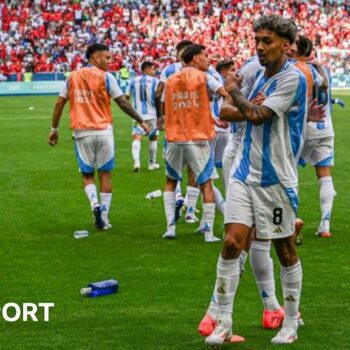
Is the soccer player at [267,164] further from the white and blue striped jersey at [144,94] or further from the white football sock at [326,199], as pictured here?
the white and blue striped jersey at [144,94]

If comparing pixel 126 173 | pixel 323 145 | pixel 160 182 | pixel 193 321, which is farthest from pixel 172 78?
pixel 126 173

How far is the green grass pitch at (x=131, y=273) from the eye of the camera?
23.3ft

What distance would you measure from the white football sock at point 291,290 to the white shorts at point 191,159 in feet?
15.3

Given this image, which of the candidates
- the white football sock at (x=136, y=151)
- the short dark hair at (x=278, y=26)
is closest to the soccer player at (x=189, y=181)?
the short dark hair at (x=278, y=26)

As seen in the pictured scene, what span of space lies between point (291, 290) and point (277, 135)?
1105 millimetres

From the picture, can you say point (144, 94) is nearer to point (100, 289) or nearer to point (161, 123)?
point (161, 123)

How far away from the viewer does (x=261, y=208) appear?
22.1 feet

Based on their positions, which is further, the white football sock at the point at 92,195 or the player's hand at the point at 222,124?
the white football sock at the point at 92,195

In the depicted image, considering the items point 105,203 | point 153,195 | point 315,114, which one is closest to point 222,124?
point 105,203

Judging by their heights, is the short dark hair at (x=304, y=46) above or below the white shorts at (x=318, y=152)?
above

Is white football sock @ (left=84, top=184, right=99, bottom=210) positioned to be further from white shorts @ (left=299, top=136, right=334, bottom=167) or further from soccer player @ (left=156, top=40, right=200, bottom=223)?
white shorts @ (left=299, top=136, right=334, bottom=167)

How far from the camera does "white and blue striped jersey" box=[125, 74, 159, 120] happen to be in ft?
67.1

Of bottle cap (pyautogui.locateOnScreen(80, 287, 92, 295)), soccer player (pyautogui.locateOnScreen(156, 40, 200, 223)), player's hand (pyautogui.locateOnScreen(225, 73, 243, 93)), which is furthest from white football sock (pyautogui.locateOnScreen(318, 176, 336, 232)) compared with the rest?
player's hand (pyautogui.locateOnScreen(225, 73, 243, 93))

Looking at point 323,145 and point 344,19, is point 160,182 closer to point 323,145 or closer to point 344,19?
point 323,145
